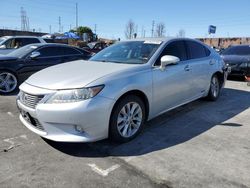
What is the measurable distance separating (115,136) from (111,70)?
935mm

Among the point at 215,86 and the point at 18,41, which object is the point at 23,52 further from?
the point at 215,86

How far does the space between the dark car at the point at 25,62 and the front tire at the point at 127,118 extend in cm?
470

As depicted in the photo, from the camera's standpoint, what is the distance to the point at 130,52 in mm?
4812

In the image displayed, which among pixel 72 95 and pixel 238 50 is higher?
pixel 238 50

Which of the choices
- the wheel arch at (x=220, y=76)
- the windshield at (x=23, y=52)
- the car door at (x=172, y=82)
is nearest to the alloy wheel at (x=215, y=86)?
the wheel arch at (x=220, y=76)

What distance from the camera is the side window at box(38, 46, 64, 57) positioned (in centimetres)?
830

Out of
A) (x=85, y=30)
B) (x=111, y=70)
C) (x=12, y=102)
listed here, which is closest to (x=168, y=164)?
(x=111, y=70)

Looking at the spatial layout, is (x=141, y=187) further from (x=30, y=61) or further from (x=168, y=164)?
(x=30, y=61)

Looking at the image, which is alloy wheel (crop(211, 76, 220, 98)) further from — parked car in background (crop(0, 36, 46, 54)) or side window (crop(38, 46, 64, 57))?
parked car in background (crop(0, 36, 46, 54))

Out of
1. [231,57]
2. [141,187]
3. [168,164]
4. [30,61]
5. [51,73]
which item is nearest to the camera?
[141,187]

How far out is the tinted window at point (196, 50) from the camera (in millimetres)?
5527

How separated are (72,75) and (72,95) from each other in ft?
1.73

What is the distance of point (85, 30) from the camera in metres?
58.6

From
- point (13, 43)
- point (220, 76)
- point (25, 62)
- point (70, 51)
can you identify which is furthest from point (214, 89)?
point (13, 43)
